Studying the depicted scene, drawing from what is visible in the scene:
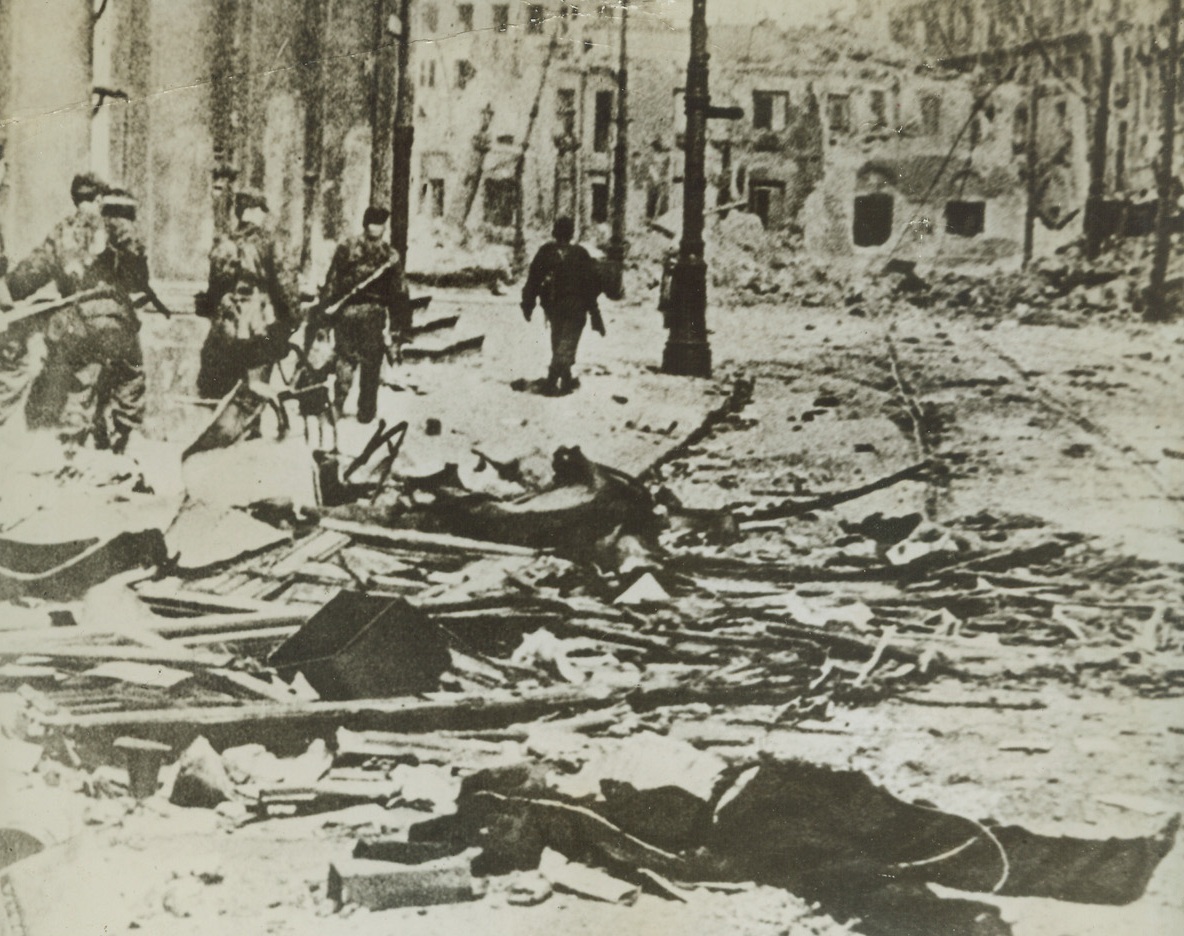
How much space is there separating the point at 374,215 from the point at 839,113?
128 centimetres

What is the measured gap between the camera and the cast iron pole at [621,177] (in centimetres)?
274

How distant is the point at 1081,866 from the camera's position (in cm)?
268

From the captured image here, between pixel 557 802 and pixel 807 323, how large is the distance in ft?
4.76

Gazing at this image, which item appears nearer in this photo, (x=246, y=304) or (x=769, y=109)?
(x=769, y=109)

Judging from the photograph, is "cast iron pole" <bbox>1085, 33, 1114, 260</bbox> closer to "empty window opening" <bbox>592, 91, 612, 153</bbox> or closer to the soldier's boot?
"empty window opening" <bbox>592, 91, 612, 153</bbox>

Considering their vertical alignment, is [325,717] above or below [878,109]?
below

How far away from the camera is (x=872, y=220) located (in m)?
2.79

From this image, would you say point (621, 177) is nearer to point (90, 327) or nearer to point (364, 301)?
point (364, 301)

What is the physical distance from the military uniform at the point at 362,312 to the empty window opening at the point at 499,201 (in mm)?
285

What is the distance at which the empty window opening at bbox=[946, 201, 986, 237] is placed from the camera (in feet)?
9.12

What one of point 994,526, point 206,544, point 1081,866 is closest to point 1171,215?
point 994,526

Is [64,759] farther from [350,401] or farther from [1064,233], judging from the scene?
[1064,233]

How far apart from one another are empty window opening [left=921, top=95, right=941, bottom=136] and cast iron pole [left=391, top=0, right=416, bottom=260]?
4.50ft

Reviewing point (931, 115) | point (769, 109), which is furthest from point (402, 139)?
point (931, 115)
